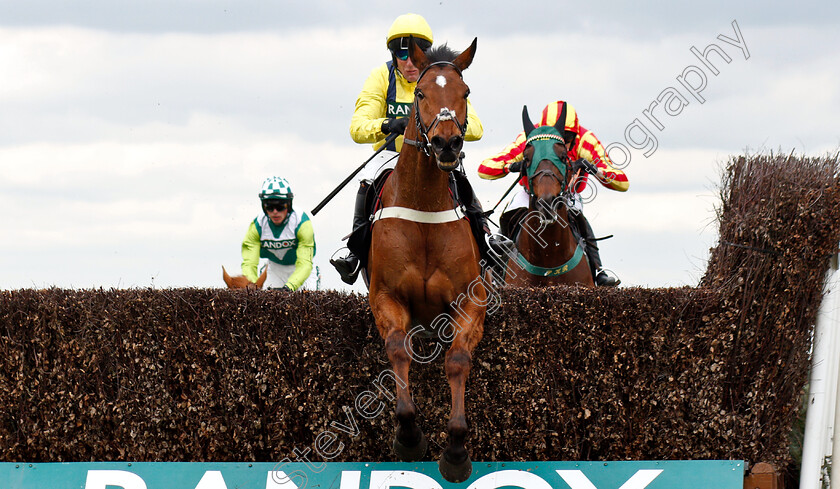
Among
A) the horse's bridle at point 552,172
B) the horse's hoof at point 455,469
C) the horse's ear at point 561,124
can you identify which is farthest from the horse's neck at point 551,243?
the horse's hoof at point 455,469

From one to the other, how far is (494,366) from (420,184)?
1234 millimetres

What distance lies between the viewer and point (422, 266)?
4.96 meters

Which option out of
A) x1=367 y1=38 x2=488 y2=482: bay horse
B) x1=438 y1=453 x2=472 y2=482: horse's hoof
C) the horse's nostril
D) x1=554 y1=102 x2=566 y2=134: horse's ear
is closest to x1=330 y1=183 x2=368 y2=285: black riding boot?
x1=367 y1=38 x2=488 y2=482: bay horse

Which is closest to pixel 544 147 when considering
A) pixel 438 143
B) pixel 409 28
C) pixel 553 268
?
pixel 553 268

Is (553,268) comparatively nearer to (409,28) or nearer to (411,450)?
(409,28)

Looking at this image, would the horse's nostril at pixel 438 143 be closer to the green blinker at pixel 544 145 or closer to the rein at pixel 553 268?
the green blinker at pixel 544 145

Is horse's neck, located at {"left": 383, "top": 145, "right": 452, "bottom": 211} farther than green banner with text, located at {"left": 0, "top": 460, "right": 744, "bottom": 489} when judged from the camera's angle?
No

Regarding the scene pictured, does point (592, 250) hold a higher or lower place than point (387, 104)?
lower

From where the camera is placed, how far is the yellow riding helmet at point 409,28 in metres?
6.00

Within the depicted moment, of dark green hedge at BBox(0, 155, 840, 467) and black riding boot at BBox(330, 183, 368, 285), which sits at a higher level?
black riding boot at BBox(330, 183, 368, 285)

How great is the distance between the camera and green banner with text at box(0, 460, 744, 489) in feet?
17.3

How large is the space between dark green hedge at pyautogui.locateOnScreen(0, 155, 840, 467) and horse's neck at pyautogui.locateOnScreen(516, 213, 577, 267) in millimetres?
1225

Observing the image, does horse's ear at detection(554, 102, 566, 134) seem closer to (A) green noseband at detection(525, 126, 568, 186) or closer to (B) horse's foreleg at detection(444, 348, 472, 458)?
(A) green noseband at detection(525, 126, 568, 186)

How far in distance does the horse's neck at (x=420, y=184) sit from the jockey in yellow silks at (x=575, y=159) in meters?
1.95
